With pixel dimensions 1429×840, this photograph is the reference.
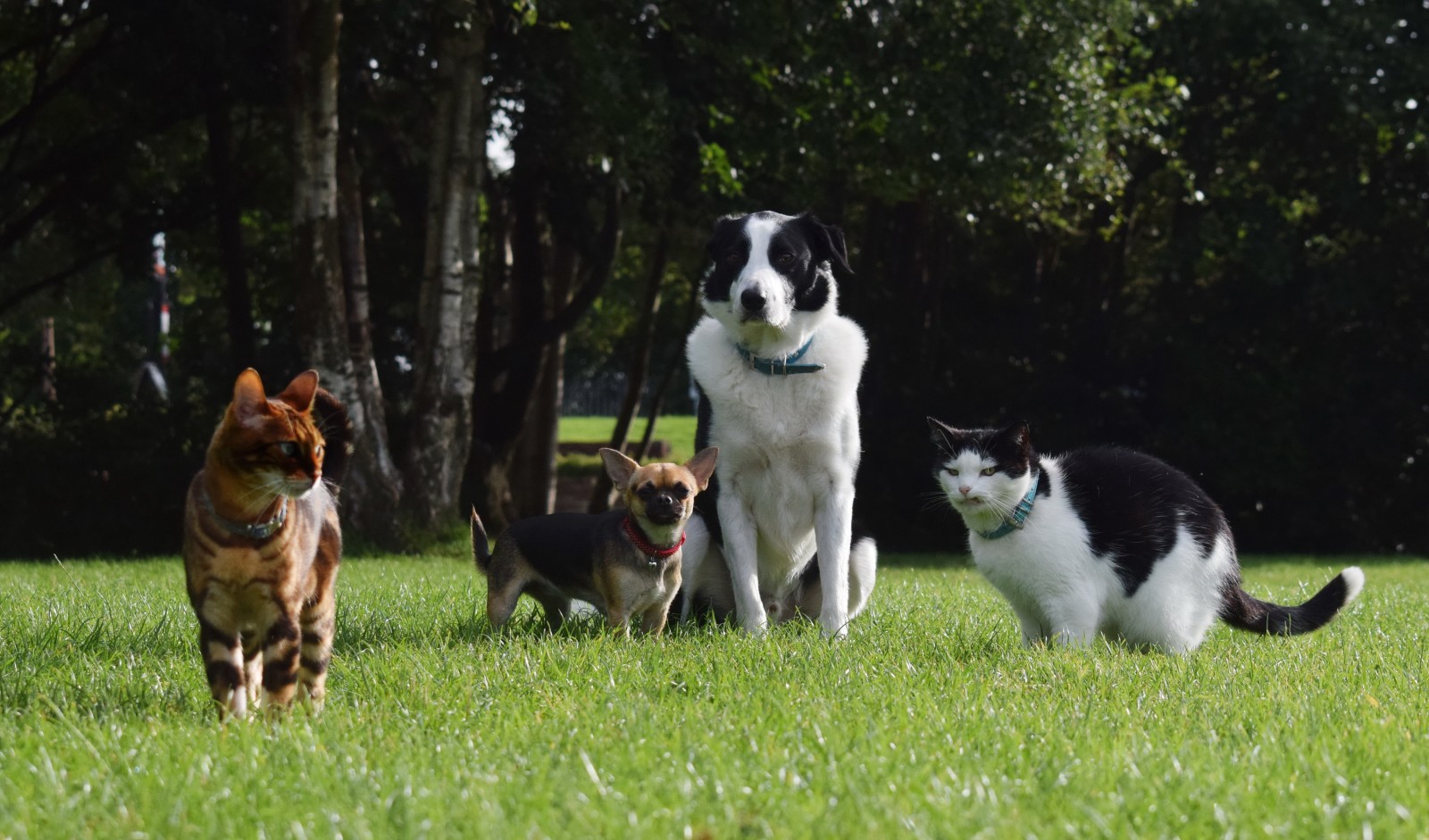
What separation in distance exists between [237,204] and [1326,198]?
15.7 meters

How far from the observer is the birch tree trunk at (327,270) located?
44.9ft

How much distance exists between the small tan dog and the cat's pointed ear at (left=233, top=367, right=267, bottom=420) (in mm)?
2338

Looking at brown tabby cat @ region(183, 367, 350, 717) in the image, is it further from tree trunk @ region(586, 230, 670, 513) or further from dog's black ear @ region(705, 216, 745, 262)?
tree trunk @ region(586, 230, 670, 513)

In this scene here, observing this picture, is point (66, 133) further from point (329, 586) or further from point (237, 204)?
point (329, 586)

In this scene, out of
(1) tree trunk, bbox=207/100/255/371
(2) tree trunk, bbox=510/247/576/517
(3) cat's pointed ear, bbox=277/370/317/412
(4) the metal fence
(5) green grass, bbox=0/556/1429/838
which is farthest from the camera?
(4) the metal fence

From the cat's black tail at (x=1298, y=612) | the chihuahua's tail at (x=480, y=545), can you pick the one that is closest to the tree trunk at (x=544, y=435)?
the chihuahua's tail at (x=480, y=545)

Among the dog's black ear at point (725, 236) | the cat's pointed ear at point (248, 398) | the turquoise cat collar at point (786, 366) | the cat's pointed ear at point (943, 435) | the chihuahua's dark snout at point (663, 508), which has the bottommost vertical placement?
the chihuahua's dark snout at point (663, 508)

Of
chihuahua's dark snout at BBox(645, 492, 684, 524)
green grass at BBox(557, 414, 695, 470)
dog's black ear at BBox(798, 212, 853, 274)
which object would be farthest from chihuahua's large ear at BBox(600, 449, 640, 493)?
A: green grass at BBox(557, 414, 695, 470)

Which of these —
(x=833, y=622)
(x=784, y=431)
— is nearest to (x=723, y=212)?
(x=784, y=431)

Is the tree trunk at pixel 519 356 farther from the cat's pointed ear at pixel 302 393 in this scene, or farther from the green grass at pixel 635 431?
the green grass at pixel 635 431

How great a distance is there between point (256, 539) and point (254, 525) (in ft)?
0.17

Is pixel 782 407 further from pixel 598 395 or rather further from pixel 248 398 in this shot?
pixel 598 395

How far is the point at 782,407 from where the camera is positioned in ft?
21.8

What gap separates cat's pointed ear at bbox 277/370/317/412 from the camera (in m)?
4.43
